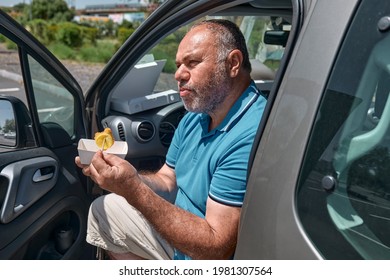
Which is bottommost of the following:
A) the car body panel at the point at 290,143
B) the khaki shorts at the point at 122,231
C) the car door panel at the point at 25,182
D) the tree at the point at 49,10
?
the tree at the point at 49,10

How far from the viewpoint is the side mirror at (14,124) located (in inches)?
94.0

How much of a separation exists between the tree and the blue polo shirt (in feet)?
101

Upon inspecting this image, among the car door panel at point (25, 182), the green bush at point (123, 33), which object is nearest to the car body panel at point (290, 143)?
the car door panel at point (25, 182)

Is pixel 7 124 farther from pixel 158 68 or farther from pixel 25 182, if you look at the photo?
pixel 158 68


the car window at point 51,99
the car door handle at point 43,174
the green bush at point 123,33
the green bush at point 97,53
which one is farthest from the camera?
the green bush at point 123,33

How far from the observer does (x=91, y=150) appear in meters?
2.01

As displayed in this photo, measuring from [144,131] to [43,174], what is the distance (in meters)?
1.02

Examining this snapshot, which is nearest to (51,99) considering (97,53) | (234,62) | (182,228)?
(234,62)

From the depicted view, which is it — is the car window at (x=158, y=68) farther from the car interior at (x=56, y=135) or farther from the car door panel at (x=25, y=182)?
the car door panel at (x=25, y=182)

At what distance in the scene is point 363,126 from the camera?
127 centimetres

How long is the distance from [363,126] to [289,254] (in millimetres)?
398

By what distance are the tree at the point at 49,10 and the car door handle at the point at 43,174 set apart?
30.3 m

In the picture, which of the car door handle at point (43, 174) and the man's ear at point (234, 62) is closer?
the man's ear at point (234, 62)

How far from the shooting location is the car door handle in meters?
2.34
